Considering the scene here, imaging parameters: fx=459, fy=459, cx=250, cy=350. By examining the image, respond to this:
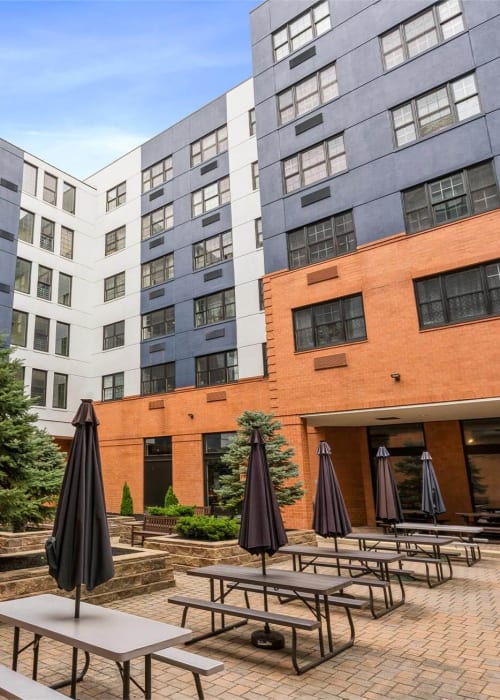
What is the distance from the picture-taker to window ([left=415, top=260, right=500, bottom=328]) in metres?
13.9

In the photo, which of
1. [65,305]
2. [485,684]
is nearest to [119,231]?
[65,305]

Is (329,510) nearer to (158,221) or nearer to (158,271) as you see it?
(158,271)

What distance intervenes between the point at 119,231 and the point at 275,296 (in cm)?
1494

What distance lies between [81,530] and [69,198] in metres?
28.6

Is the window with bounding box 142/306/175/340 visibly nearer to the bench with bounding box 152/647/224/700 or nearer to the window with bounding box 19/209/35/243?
the window with bounding box 19/209/35/243

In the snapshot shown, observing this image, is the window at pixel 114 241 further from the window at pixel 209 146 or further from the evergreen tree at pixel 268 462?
the evergreen tree at pixel 268 462

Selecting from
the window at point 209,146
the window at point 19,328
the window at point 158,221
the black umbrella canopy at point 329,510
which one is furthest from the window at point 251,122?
the black umbrella canopy at point 329,510

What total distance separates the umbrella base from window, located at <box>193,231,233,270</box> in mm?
18785

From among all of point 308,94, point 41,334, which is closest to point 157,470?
point 41,334

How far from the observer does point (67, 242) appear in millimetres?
28641

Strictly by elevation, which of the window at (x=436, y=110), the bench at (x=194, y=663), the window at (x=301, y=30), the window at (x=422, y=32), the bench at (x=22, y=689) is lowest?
the bench at (x=194, y=663)

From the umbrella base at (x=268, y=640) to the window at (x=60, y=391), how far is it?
22.7 m

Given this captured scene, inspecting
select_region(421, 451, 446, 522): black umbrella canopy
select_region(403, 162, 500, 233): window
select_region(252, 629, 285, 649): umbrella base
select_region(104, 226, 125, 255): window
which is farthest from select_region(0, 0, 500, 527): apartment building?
select_region(252, 629, 285, 649): umbrella base

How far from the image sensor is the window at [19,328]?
80.7 ft
